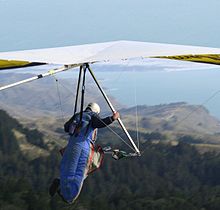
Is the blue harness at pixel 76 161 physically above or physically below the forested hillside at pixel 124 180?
above

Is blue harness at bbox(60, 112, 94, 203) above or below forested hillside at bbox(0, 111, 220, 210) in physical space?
above

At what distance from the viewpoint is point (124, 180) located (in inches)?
5645

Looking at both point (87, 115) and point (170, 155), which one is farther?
point (170, 155)

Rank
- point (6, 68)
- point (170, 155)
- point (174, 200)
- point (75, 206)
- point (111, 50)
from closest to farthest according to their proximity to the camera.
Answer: point (111, 50) → point (6, 68) → point (75, 206) → point (174, 200) → point (170, 155)

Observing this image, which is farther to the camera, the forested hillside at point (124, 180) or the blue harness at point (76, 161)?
the forested hillside at point (124, 180)

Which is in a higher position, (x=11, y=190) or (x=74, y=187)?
(x=74, y=187)

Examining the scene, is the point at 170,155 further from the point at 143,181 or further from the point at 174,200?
the point at 174,200

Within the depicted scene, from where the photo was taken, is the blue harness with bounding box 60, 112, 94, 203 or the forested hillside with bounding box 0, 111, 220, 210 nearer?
the blue harness with bounding box 60, 112, 94, 203

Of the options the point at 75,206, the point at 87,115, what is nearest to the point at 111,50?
the point at 87,115

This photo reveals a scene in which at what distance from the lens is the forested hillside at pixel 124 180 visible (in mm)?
Answer: 99625

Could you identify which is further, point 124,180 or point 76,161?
point 124,180

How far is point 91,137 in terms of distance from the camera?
11117mm

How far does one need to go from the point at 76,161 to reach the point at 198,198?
117 m

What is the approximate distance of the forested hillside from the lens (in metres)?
99.6
